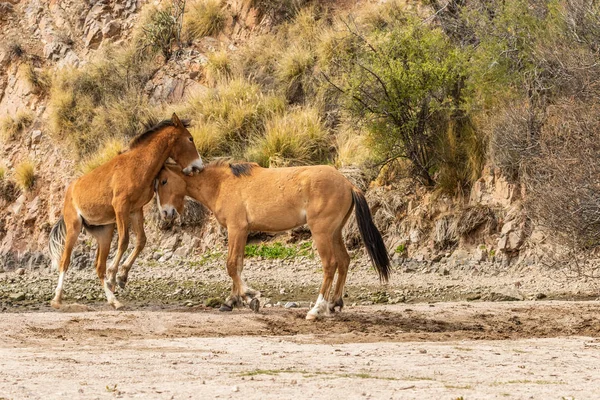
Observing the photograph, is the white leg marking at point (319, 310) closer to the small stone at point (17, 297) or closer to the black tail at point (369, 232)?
the black tail at point (369, 232)

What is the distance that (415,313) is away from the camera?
469 inches

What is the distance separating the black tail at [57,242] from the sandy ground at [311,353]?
1466mm

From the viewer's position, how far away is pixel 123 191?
42.8 ft

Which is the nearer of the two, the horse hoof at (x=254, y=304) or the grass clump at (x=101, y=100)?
the horse hoof at (x=254, y=304)

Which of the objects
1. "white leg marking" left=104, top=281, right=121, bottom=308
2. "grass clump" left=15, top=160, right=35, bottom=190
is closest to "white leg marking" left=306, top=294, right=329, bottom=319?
"white leg marking" left=104, top=281, right=121, bottom=308

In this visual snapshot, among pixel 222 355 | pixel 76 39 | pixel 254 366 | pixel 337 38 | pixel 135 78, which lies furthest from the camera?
pixel 76 39

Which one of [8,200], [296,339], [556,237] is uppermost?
[296,339]

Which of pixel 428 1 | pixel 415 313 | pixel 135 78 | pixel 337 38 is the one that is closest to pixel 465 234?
pixel 415 313

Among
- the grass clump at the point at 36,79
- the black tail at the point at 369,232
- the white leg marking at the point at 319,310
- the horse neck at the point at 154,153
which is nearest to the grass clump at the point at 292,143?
the horse neck at the point at 154,153

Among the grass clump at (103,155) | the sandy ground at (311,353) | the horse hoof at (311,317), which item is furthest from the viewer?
the grass clump at (103,155)

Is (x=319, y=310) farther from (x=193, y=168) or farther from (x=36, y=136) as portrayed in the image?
(x=36, y=136)

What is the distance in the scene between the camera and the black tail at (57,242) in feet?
45.4

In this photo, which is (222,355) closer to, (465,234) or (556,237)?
(556,237)

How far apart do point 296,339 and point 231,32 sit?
1891 centimetres
